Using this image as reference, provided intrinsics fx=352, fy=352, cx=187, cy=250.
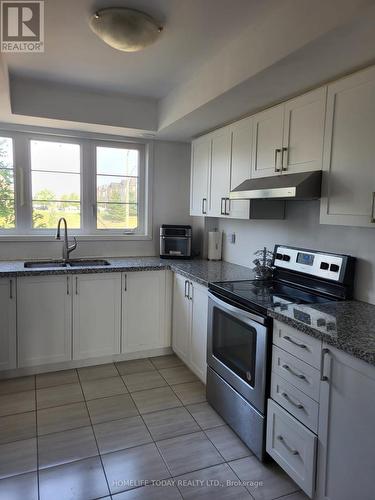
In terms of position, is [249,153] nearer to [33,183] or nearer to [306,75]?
[306,75]

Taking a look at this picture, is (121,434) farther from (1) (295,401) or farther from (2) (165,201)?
(2) (165,201)

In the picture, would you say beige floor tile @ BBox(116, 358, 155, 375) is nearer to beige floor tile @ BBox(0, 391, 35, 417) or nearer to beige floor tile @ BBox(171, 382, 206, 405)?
beige floor tile @ BBox(171, 382, 206, 405)

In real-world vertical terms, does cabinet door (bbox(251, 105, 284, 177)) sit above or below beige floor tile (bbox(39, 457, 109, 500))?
above

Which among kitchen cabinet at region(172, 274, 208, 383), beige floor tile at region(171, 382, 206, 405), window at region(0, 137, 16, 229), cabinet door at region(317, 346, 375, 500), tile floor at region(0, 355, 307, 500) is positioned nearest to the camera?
cabinet door at region(317, 346, 375, 500)

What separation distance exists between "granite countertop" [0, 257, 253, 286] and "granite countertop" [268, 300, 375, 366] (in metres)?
0.83

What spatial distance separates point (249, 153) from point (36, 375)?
8.25ft

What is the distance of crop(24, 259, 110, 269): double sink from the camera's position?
128 inches

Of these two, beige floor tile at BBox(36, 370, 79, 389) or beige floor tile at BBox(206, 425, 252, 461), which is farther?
beige floor tile at BBox(36, 370, 79, 389)

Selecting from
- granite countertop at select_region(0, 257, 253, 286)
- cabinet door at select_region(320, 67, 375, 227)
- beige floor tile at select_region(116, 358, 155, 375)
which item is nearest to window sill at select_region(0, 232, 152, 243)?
granite countertop at select_region(0, 257, 253, 286)

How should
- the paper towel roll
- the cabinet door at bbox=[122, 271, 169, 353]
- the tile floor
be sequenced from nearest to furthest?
the tile floor < the cabinet door at bbox=[122, 271, 169, 353] < the paper towel roll

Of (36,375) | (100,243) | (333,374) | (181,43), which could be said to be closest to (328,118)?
(181,43)

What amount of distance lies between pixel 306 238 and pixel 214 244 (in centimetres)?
116

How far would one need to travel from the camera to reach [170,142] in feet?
12.6

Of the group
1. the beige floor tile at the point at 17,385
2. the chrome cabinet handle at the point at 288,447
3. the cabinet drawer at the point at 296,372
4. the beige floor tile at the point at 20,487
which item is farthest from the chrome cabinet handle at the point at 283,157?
the beige floor tile at the point at 17,385
